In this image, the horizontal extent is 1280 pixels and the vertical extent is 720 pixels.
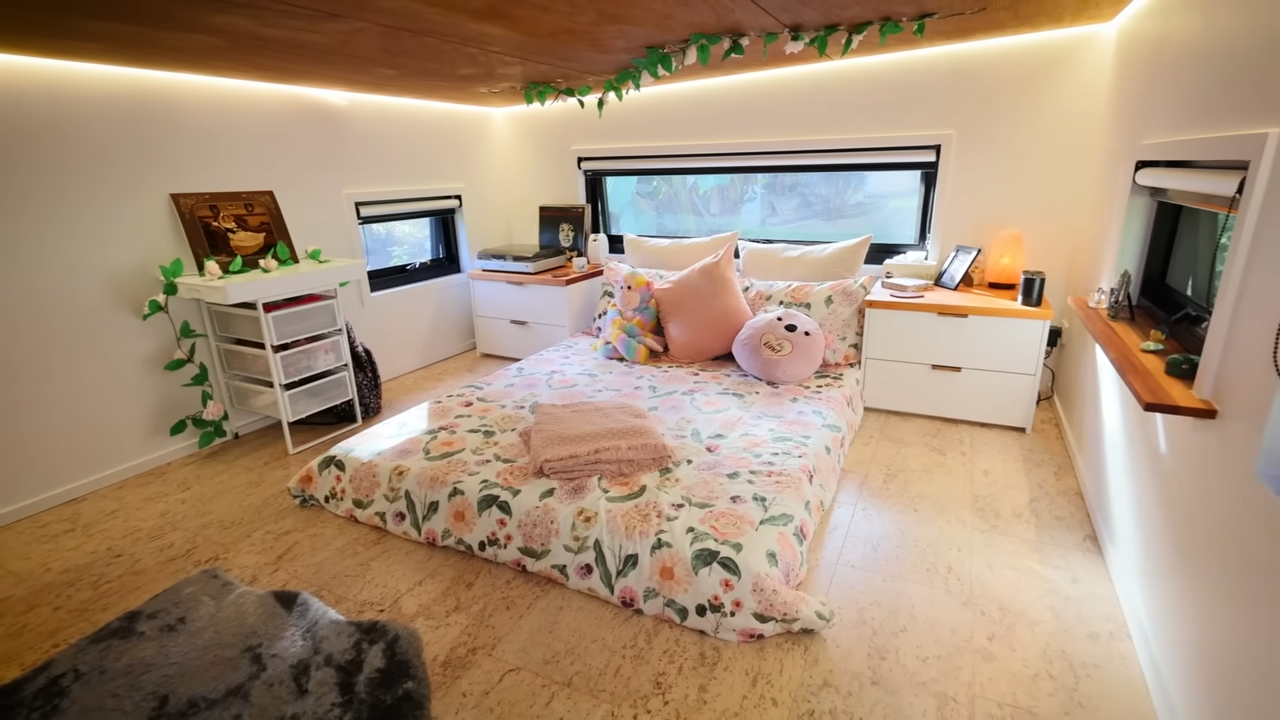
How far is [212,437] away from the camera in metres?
2.80

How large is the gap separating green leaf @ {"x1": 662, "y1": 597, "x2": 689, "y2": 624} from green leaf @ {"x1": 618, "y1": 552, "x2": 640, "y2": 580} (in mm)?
129

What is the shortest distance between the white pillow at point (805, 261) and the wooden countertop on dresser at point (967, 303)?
0.20 metres

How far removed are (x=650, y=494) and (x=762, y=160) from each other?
239cm

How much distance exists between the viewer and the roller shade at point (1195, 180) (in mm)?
1376

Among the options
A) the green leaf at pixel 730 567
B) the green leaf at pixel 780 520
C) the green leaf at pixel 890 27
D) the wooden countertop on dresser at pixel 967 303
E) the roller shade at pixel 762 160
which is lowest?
the green leaf at pixel 730 567

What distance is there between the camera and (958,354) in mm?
2783

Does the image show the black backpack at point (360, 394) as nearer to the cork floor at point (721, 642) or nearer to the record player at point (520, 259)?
the cork floor at point (721, 642)

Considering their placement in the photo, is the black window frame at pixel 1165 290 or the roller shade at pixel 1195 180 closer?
the roller shade at pixel 1195 180

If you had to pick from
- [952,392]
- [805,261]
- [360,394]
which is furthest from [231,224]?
[952,392]

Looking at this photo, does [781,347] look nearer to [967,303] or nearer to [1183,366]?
[967,303]

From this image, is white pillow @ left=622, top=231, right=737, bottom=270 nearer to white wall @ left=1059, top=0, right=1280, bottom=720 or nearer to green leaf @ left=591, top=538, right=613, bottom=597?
white wall @ left=1059, top=0, right=1280, bottom=720

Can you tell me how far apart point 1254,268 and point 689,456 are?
1.44 m

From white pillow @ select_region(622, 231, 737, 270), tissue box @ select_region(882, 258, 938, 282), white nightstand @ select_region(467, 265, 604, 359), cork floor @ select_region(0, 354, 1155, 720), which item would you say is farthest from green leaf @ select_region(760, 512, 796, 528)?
white nightstand @ select_region(467, 265, 604, 359)

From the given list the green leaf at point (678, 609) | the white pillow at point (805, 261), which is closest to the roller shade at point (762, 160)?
the white pillow at point (805, 261)
